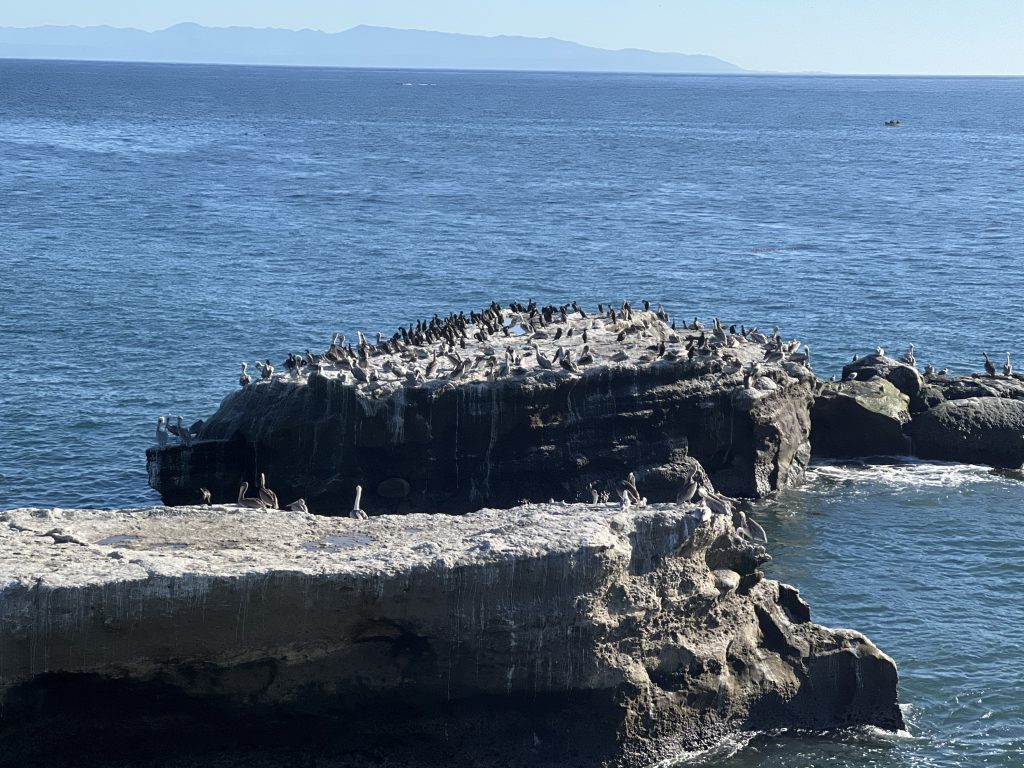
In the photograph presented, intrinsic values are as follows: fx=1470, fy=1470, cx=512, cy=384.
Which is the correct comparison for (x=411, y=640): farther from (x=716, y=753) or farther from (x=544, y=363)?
(x=544, y=363)

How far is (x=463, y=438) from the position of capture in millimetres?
34250

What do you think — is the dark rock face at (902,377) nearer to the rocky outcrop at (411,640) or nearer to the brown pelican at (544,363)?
the brown pelican at (544,363)

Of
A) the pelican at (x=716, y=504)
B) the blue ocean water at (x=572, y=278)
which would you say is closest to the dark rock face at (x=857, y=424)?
the blue ocean water at (x=572, y=278)

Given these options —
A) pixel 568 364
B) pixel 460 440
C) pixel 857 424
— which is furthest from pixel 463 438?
pixel 857 424

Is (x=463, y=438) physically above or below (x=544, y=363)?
below

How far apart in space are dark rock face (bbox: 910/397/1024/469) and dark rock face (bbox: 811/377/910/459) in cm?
57

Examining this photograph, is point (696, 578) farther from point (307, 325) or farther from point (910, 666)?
point (307, 325)

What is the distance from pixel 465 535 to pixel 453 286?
133ft

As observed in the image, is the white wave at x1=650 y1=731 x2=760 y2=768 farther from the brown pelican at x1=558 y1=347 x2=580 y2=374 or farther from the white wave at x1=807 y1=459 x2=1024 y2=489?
the white wave at x1=807 y1=459 x2=1024 y2=489

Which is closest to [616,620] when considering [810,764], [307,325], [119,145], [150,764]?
[810,764]

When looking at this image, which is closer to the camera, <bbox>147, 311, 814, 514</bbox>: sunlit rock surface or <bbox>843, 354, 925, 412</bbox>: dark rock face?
<bbox>147, 311, 814, 514</bbox>: sunlit rock surface

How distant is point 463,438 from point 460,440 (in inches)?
3.3

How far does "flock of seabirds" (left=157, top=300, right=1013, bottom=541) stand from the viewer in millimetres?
34656

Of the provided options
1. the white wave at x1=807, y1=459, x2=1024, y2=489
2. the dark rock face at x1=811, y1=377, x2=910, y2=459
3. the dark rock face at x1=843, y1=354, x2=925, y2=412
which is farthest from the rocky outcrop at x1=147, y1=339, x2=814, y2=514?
the dark rock face at x1=843, y1=354, x2=925, y2=412
